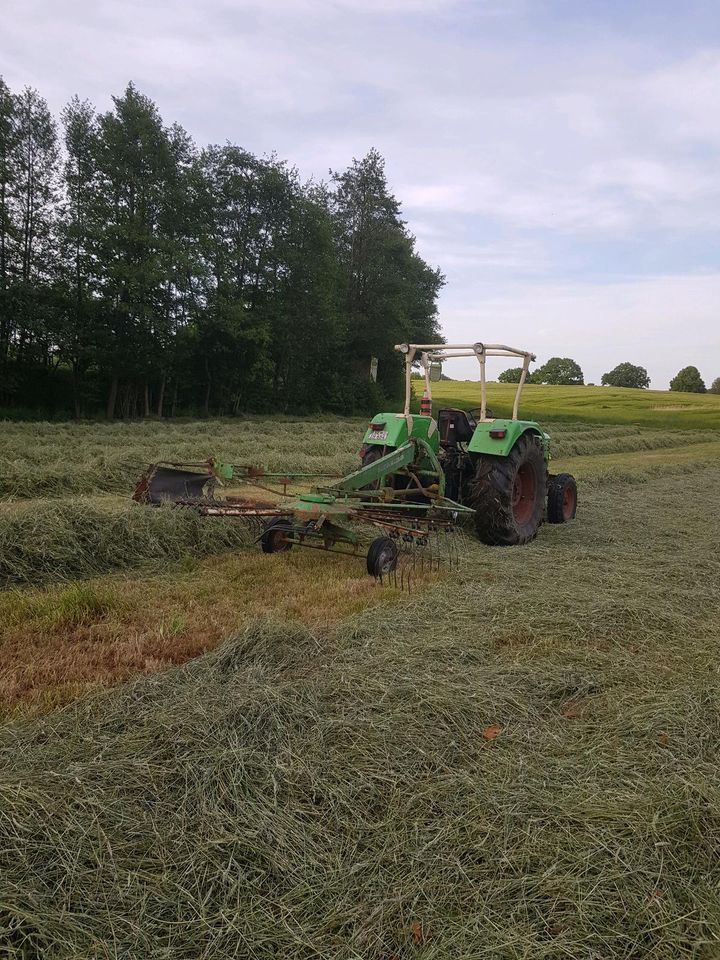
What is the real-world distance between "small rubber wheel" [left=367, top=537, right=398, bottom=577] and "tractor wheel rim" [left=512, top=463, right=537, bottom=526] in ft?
8.79

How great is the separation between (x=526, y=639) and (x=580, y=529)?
14.2 feet

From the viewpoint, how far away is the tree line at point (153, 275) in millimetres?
20562

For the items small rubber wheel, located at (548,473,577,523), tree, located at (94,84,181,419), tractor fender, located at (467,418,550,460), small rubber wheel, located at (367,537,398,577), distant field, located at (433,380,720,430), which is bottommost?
small rubber wheel, located at (367,537,398,577)

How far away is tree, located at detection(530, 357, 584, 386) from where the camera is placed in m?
81.3

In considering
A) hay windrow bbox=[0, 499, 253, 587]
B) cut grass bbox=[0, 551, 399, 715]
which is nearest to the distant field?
hay windrow bbox=[0, 499, 253, 587]

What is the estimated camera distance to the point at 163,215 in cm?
2214

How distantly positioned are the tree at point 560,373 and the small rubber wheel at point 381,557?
78.1 metres

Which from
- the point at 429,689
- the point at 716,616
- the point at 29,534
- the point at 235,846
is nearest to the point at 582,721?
the point at 429,689

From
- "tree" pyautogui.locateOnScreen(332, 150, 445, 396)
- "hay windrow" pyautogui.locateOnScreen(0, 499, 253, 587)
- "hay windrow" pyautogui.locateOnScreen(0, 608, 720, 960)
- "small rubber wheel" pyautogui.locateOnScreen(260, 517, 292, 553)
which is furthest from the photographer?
"tree" pyautogui.locateOnScreen(332, 150, 445, 396)

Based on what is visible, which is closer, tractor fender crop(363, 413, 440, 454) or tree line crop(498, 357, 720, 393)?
tractor fender crop(363, 413, 440, 454)

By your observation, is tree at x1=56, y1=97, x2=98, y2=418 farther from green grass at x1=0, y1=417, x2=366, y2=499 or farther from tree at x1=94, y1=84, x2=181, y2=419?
green grass at x1=0, y1=417, x2=366, y2=499

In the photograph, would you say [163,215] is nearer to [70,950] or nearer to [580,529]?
[580,529]

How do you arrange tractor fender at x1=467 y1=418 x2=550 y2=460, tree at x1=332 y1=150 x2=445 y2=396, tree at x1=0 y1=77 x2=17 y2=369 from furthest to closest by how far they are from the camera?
tree at x1=332 y1=150 x2=445 y2=396 < tree at x1=0 y1=77 x2=17 y2=369 < tractor fender at x1=467 y1=418 x2=550 y2=460

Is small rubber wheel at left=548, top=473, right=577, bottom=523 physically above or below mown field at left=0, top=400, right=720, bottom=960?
above
